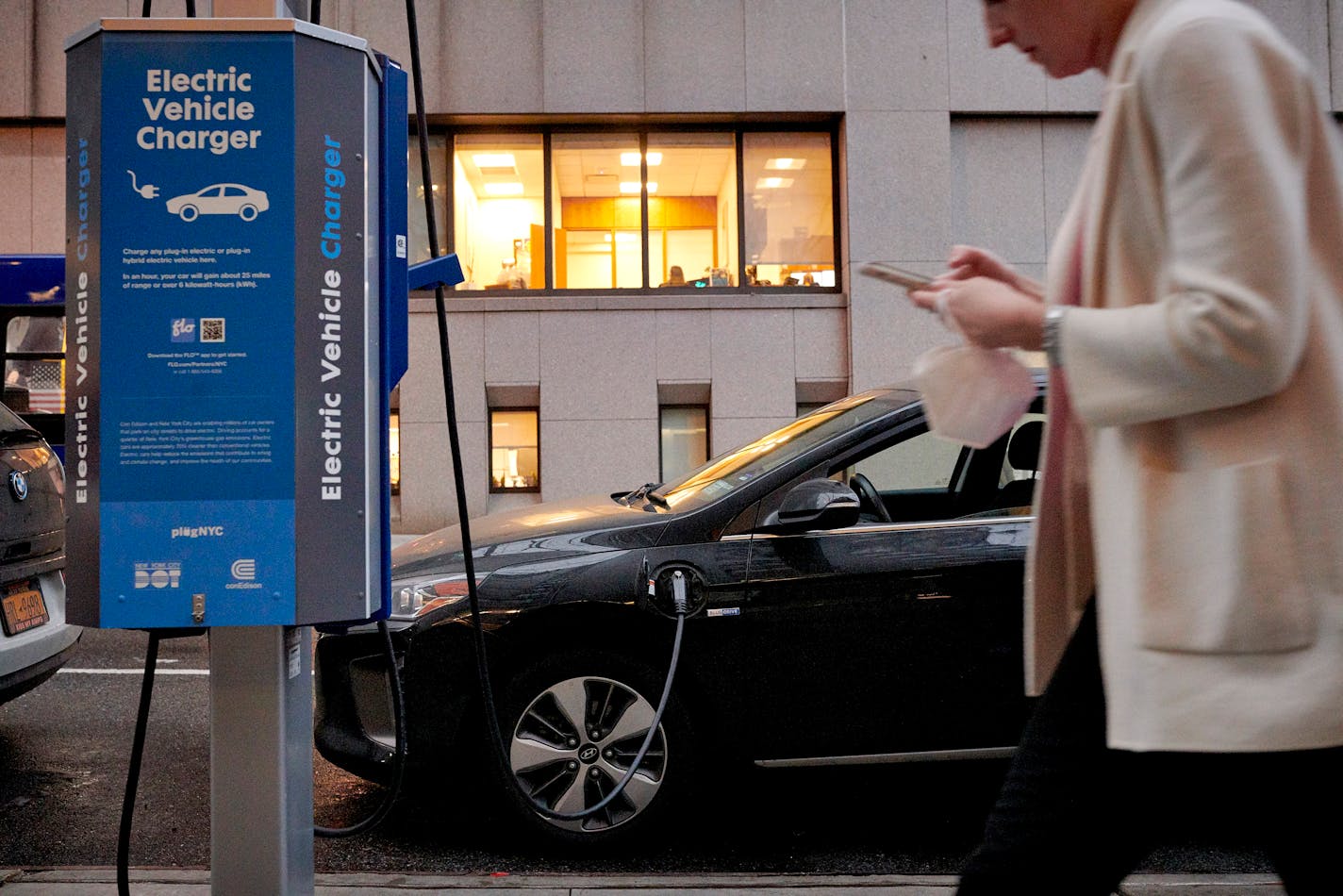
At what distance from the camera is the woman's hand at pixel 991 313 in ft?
4.64

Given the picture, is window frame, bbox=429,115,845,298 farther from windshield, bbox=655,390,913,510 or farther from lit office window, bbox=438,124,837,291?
windshield, bbox=655,390,913,510

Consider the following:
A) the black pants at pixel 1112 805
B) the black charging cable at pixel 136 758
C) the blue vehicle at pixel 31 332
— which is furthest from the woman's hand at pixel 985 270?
the blue vehicle at pixel 31 332

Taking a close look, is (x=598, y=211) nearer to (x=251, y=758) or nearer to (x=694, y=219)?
(x=694, y=219)

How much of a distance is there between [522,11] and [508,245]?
2.72 metres

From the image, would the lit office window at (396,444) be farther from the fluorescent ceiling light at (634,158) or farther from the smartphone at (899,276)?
the smartphone at (899,276)

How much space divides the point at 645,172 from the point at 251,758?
12314 mm

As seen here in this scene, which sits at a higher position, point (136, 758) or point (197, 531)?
point (197, 531)

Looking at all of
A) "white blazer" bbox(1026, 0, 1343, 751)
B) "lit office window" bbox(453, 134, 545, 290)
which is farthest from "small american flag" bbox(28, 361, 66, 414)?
"white blazer" bbox(1026, 0, 1343, 751)

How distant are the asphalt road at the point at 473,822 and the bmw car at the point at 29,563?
502 millimetres

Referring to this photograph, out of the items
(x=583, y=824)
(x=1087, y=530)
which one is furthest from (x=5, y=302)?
(x=1087, y=530)

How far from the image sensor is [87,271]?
2.08 meters

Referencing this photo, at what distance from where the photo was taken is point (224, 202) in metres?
2.06

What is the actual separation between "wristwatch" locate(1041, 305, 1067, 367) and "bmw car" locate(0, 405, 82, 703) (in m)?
4.32

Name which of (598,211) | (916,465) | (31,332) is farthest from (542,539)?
(598,211)
